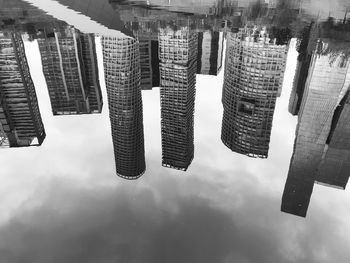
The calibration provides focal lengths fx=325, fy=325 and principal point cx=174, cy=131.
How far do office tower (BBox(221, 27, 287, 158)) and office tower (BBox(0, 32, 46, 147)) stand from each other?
25799 millimetres

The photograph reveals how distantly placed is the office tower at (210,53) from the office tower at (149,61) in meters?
11.1

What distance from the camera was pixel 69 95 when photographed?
49.0 meters

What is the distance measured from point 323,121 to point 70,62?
41345 mm

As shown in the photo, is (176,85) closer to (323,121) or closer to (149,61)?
(149,61)

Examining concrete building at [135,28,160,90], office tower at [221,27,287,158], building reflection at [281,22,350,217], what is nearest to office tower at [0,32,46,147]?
concrete building at [135,28,160,90]

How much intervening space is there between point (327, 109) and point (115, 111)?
3218 centimetres

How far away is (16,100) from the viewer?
44094 mm

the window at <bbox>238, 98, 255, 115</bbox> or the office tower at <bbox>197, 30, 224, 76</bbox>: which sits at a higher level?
the office tower at <bbox>197, 30, 224, 76</bbox>

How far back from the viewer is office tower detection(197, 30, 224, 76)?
229 ft

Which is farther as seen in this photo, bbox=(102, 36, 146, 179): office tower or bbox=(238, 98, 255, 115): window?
bbox=(238, 98, 255, 115): window

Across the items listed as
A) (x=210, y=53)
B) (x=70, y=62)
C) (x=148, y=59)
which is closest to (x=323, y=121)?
(x=210, y=53)

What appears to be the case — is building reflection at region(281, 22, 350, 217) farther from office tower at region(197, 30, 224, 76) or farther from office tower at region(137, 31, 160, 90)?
office tower at region(137, 31, 160, 90)

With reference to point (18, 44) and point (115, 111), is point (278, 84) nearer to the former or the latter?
point (115, 111)

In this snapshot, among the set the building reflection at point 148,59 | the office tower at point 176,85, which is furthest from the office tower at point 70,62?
the office tower at point 176,85
